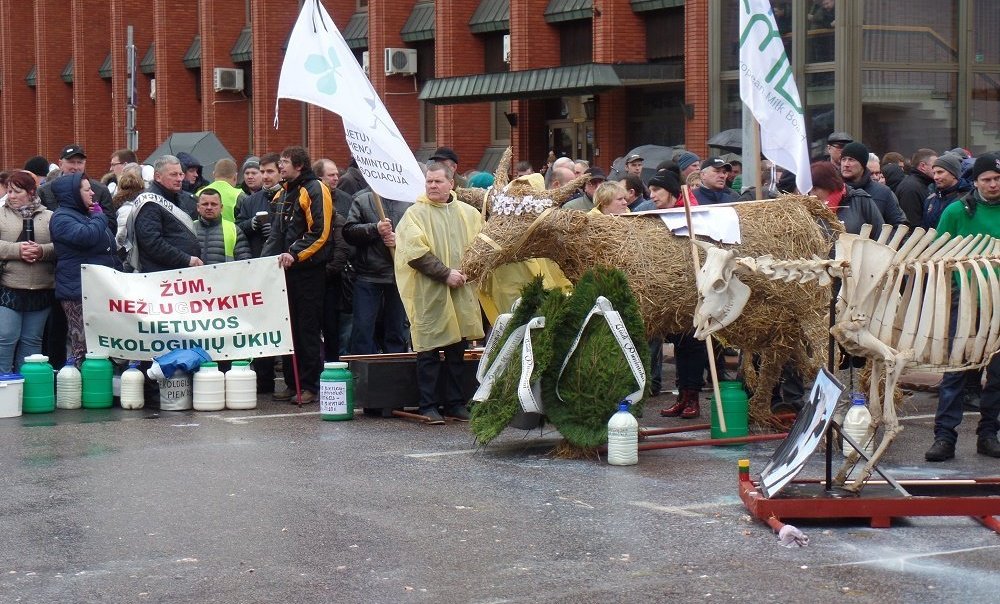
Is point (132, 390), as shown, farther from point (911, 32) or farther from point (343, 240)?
point (911, 32)

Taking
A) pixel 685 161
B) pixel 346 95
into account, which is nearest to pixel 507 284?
pixel 346 95

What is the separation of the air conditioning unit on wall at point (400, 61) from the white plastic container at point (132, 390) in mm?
20914

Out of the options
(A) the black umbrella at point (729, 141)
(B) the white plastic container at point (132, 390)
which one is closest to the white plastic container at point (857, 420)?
(B) the white plastic container at point (132, 390)

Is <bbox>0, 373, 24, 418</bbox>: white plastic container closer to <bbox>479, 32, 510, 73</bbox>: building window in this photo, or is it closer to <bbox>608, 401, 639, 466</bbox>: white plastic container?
<bbox>608, 401, 639, 466</bbox>: white plastic container

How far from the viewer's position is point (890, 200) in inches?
471

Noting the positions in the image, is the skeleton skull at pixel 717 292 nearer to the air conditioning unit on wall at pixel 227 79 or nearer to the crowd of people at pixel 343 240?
the crowd of people at pixel 343 240

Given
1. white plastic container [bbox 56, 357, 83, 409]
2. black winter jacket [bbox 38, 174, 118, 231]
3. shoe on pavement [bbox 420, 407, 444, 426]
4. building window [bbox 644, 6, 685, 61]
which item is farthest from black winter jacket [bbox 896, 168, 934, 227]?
building window [bbox 644, 6, 685, 61]

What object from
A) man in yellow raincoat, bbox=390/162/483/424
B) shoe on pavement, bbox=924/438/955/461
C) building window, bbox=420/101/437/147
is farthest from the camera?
building window, bbox=420/101/437/147

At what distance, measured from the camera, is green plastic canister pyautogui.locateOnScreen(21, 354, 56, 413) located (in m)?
12.3

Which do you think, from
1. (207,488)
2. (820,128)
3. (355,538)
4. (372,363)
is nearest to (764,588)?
(355,538)

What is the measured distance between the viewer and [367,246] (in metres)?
12.9

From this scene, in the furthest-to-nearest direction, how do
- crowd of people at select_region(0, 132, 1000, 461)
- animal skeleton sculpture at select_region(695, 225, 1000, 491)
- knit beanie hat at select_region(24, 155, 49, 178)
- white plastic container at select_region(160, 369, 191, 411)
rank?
knit beanie hat at select_region(24, 155, 49, 178) < white plastic container at select_region(160, 369, 191, 411) < crowd of people at select_region(0, 132, 1000, 461) < animal skeleton sculpture at select_region(695, 225, 1000, 491)

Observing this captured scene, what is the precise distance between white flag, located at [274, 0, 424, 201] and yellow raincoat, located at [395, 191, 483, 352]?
599 mm

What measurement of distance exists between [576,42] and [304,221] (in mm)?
16797
